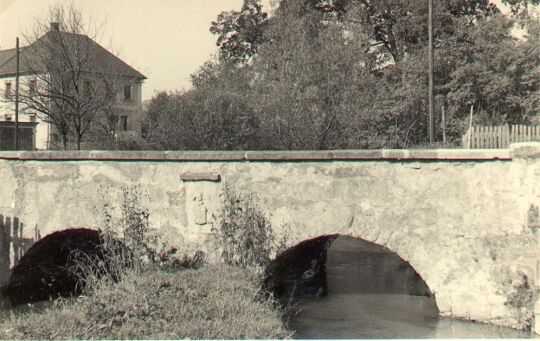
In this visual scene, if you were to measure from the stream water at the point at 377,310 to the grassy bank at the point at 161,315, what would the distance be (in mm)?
2209

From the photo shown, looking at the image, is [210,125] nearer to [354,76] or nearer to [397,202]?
[354,76]

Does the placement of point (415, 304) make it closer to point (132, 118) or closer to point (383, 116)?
point (383, 116)

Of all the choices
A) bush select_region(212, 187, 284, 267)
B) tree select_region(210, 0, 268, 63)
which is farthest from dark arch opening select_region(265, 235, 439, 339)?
tree select_region(210, 0, 268, 63)

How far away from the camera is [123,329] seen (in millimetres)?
5367

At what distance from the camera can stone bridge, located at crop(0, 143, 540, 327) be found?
25.1ft

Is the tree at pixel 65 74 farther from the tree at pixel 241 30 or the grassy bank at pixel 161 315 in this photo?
the grassy bank at pixel 161 315

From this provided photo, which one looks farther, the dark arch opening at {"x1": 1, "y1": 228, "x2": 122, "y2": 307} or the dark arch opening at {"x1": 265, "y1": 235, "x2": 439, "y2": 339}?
the dark arch opening at {"x1": 1, "y1": 228, "x2": 122, "y2": 307}

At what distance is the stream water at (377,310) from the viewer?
8086 mm

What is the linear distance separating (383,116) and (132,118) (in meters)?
22.5

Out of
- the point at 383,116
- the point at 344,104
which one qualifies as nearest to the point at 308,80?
the point at 344,104

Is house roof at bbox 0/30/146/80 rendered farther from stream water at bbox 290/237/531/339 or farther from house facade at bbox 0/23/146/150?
stream water at bbox 290/237/531/339

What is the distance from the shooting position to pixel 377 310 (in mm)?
9836

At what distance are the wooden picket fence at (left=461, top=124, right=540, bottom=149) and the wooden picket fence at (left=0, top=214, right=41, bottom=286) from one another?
1151 centimetres

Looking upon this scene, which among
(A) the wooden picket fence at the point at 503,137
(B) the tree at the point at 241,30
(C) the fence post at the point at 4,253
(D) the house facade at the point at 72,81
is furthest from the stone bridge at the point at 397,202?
(B) the tree at the point at 241,30
